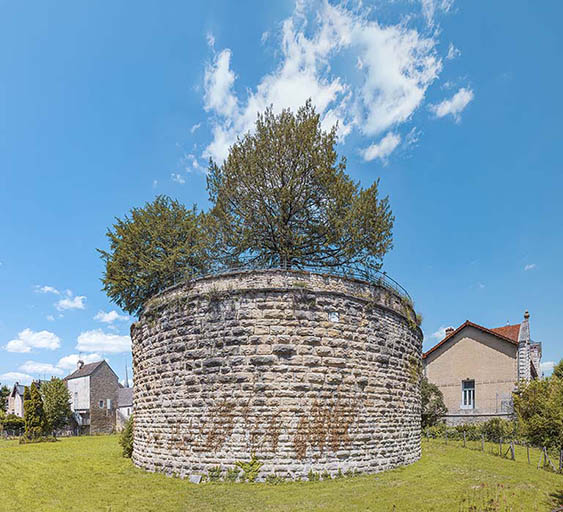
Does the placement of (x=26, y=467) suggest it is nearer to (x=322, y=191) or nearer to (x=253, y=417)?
(x=253, y=417)

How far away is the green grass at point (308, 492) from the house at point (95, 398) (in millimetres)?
29796

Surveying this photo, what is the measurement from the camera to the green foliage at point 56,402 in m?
38.4

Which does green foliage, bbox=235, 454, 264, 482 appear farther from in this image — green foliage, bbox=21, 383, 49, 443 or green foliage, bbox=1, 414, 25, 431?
green foliage, bbox=1, 414, 25, 431

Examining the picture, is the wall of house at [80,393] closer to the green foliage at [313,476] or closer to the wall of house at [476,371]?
the wall of house at [476,371]

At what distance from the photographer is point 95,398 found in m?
42.2

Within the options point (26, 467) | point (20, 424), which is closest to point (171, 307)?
point (26, 467)

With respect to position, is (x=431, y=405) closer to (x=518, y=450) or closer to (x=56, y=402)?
(x=518, y=450)

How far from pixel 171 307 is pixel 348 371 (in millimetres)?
6032

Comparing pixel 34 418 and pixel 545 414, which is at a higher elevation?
pixel 545 414

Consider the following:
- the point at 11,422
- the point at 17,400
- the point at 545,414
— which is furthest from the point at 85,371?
the point at 545,414

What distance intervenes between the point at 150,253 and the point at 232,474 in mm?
13884

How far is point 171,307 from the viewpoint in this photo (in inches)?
546

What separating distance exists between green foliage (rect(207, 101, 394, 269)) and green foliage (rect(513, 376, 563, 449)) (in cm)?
816

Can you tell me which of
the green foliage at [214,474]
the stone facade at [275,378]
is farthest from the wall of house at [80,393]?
the green foliage at [214,474]
